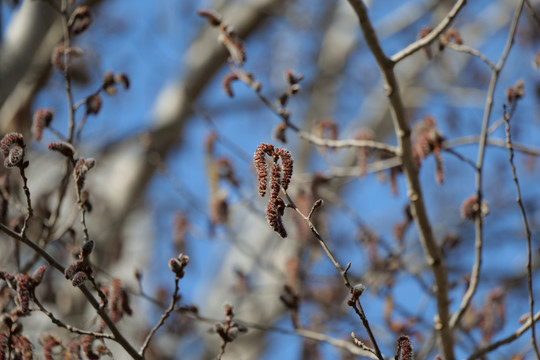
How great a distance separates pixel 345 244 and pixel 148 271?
9.56 ft

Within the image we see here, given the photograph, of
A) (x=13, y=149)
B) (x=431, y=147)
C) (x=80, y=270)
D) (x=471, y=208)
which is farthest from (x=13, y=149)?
(x=471, y=208)

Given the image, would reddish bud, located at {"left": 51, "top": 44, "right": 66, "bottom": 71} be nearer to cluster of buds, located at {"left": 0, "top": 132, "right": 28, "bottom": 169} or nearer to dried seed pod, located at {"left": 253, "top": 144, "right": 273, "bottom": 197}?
cluster of buds, located at {"left": 0, "top": 132, "right": 28, "bottom": 169}

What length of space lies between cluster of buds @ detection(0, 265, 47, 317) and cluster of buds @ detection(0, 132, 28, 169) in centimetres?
35

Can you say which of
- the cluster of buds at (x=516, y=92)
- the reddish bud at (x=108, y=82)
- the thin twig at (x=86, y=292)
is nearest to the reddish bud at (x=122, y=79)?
the reddish bud at (x=108, y=82)

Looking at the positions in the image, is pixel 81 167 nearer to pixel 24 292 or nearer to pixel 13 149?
pixel 13 149

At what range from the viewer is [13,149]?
168cm

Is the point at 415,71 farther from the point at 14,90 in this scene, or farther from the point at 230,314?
the point at 230,314

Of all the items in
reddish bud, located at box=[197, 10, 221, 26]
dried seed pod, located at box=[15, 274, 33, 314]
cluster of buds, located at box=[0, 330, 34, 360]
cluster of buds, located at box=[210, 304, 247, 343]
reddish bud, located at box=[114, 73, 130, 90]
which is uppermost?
reddish bud, located at box=[197, 10, 221, 26]

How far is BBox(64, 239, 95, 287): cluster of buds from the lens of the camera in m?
1.65

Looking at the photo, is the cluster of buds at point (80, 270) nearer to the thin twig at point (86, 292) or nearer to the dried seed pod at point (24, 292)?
the thin twig at point (86, 292)

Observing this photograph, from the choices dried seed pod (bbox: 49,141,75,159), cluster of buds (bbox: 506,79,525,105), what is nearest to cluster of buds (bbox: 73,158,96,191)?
dried seed pod (bbox: 49,141,75,159)

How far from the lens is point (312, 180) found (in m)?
3.11

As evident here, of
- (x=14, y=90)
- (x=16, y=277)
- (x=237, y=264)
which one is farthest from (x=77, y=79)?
(x=16, y=277)

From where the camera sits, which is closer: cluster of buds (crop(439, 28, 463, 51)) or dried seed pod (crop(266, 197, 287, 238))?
dried seed pod (crop(266, 197, 287, 238))
